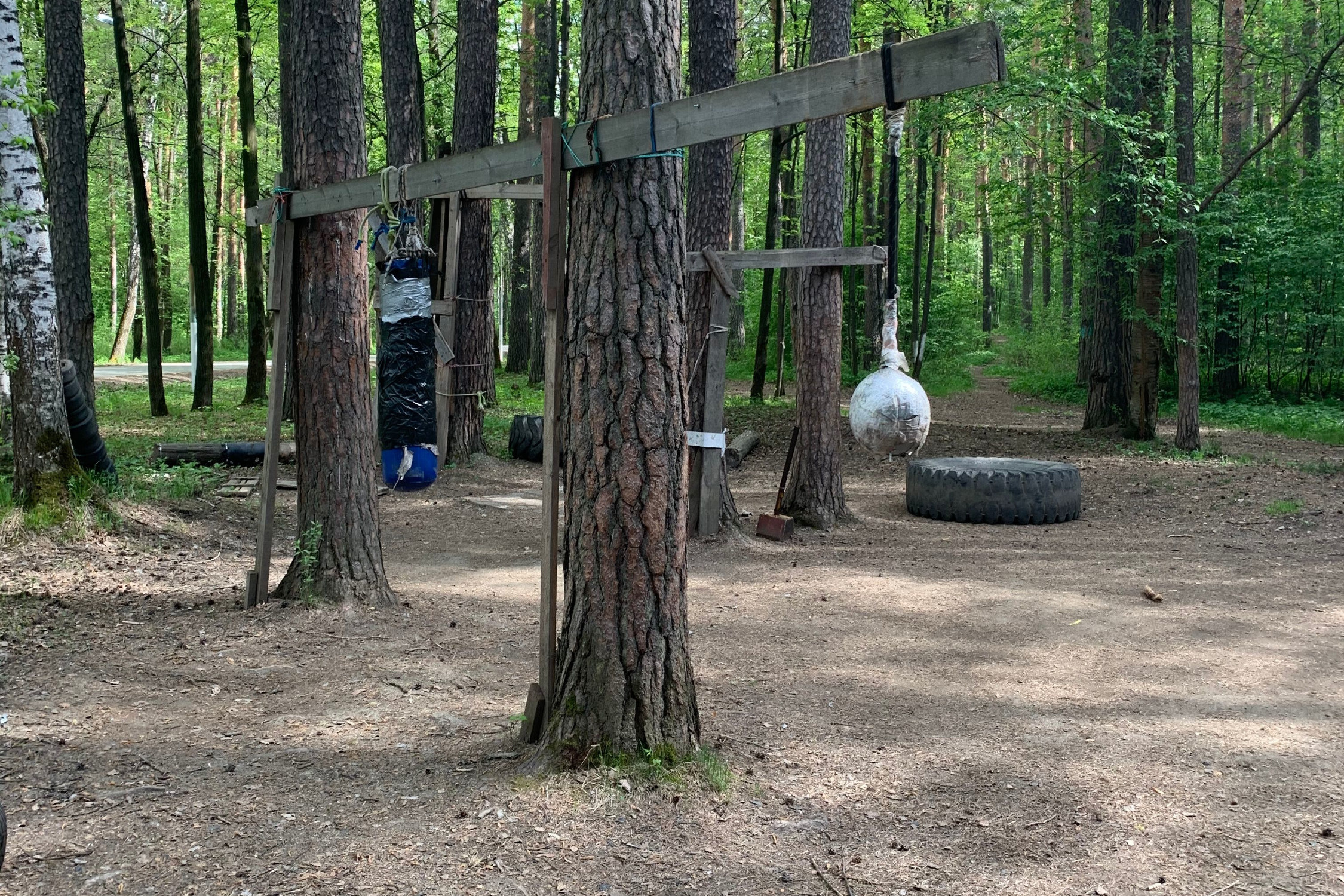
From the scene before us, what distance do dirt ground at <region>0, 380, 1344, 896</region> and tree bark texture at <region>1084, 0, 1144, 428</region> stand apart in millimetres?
6420

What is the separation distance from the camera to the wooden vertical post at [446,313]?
11.6 metres

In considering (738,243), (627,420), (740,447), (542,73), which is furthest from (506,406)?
(627,420)

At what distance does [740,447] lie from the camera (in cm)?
1317

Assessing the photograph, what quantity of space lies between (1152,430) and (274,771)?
12.7 m

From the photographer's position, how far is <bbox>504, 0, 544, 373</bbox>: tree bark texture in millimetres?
19953

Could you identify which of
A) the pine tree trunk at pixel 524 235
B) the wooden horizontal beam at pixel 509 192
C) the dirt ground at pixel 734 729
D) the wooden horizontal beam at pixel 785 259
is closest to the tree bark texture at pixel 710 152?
the wooden horizontal beam at pixel 785 259

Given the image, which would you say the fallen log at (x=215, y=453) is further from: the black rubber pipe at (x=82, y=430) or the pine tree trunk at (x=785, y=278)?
the pine tree trunk at (x=785, y=278)

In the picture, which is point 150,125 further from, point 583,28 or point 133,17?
point 583,28

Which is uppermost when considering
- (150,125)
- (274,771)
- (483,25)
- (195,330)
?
(150,125)

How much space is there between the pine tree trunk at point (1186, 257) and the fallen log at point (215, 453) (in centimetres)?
1063

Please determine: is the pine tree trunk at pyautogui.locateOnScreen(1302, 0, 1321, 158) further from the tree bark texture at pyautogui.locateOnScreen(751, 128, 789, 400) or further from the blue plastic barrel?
the blue plastic barrel

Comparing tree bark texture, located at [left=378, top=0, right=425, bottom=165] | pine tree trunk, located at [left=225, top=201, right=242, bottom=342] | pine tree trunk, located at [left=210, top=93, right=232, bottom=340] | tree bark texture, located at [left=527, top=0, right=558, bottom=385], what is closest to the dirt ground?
tree bark texture, located at [left=378, top=0, right=425, bottom=165]

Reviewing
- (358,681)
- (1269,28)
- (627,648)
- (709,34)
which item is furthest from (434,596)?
(1269,28)

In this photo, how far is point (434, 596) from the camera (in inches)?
270
